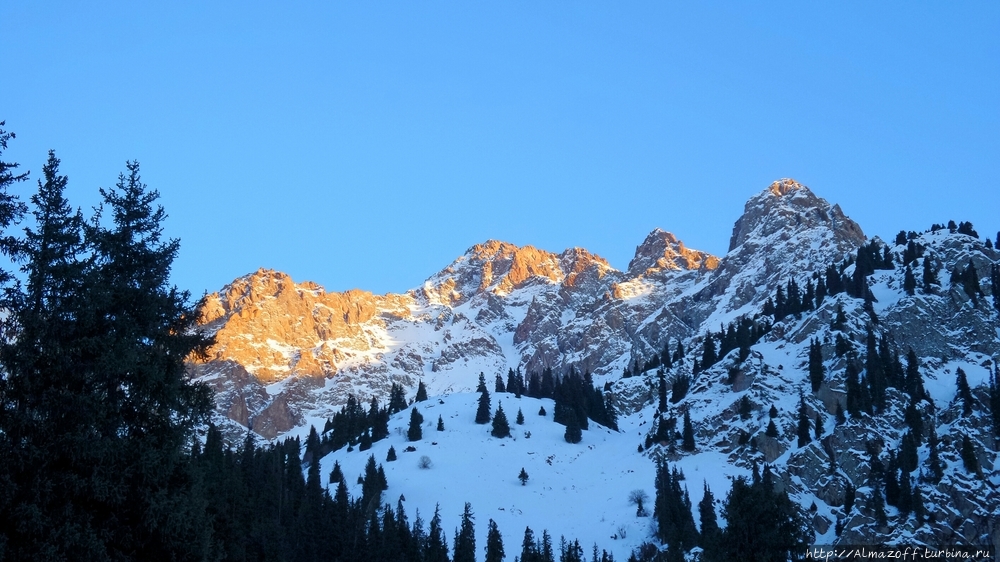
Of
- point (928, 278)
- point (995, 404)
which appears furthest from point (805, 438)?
point (928, 278)

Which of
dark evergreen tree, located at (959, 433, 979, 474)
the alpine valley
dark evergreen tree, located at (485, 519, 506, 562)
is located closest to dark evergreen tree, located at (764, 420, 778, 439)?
the alpine valley

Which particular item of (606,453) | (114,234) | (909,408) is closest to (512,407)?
(606,453)

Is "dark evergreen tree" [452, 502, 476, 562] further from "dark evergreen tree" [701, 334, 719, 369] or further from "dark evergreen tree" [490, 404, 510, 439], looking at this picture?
"dark evergreen tree" [701, 334, 719, 369]

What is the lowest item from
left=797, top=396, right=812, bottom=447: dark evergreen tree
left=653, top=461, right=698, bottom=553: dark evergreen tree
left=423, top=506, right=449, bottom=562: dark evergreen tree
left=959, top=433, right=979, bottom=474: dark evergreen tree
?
left=423, top=506, right=449, bottom=562: dark evergreen tree

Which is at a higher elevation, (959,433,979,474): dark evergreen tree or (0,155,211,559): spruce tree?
(959,433,979,474): dark evergreen tree

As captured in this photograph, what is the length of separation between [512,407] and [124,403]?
169 m

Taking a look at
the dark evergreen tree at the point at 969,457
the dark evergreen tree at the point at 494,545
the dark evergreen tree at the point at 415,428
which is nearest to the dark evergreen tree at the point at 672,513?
the dark evergreen tree at the point at 494,545

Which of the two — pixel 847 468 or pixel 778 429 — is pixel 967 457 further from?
pixel 778 429

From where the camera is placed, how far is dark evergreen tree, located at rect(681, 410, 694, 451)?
160000 millimetres

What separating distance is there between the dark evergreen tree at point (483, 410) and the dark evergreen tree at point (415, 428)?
36.3 ft

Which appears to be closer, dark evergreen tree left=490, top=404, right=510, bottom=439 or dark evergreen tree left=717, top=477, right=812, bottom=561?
dark evergreen tree left=717, top=477, right=812, bottom=561

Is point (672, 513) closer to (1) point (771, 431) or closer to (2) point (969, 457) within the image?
(1) point (771, 431)

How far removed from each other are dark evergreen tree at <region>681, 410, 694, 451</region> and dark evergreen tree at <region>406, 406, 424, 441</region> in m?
47.2

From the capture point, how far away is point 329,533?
103m
